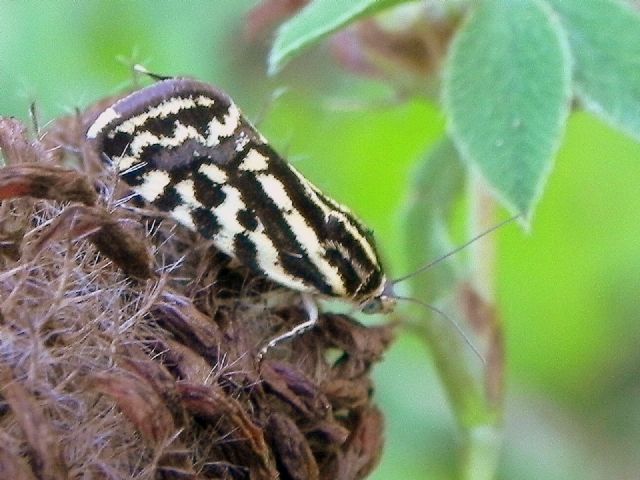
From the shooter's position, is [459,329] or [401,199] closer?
[459,329]

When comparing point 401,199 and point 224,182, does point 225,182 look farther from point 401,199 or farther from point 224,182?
point 401,199

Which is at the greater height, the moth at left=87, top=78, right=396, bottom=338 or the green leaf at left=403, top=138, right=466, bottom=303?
the moth at left=87, top=78, right=396, bottom=338

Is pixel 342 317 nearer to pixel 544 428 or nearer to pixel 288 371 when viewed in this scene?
pixel 288 371

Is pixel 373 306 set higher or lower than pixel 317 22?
lower

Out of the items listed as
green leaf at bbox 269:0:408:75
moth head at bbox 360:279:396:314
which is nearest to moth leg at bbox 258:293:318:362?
moth head at bbox 360:279:396:314

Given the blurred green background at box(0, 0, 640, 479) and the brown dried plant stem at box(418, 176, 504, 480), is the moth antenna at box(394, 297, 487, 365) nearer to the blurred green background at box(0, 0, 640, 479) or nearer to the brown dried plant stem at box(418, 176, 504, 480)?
the brown dried plant stem at box(418, 176, 504, 480)

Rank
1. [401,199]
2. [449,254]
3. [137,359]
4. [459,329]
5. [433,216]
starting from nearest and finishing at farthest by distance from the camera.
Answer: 1. [137,359]
2. [449,254]
3. [459,329]
4. [433,216]
5. [401,199]

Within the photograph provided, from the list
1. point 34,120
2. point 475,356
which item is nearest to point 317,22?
point 34,120
